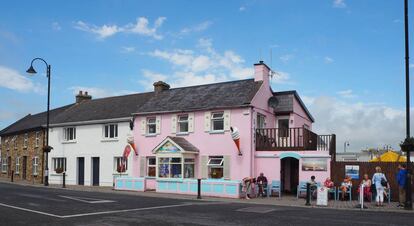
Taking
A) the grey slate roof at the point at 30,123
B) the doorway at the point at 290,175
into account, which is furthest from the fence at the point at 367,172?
the grey slate roof at the point at 30,123

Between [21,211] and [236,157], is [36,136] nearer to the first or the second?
[236,157]

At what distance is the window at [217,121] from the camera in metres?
26.4

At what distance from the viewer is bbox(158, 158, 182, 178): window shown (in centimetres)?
2672

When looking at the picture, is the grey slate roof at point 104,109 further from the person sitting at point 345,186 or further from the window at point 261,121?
the person sitting at point 345,186

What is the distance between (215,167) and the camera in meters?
26.2

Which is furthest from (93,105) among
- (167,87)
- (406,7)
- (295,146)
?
(406,7)

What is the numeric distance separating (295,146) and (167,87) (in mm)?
12483

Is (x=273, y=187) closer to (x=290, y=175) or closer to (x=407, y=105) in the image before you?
(x=290, y=175)

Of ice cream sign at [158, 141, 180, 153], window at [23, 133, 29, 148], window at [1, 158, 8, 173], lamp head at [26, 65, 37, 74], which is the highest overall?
lamp head at [26, 65, 37, 74]

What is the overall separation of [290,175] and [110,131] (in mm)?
13496

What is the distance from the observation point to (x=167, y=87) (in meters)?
33.4

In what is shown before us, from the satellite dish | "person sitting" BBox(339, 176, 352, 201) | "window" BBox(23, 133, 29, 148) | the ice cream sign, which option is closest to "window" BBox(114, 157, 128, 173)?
the ice cream sign

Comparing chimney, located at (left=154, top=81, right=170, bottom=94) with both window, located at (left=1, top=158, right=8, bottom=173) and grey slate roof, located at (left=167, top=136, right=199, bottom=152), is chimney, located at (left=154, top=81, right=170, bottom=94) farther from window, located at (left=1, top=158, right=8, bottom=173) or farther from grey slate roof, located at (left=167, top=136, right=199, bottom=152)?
window, located at (left=1, top=158, right=8, bottom=173)

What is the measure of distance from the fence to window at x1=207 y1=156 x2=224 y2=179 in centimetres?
646
